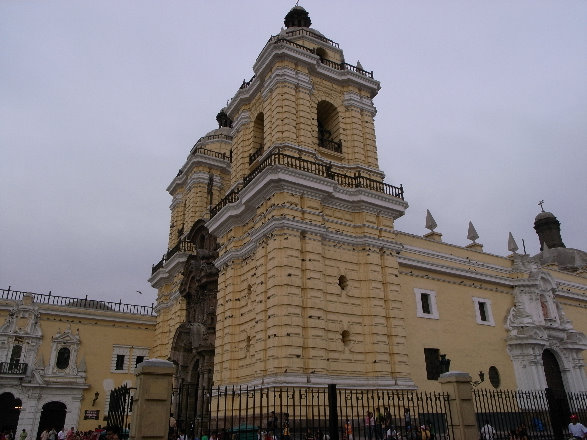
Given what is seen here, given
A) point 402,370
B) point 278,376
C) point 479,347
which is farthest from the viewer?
point 479,347

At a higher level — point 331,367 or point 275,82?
point 275,82

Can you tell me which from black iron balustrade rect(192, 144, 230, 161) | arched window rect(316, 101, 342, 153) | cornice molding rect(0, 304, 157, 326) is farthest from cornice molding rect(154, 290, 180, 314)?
arched window rect(316, 101, 342, 153)

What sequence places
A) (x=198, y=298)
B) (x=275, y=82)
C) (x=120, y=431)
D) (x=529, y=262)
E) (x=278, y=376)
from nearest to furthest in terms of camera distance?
(x=120, y=431)
(x=278, y=376)
(x=275, y=82)
(x=198, y=298)
(x=529, y=262)

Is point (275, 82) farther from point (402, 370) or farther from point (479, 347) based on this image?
point (479, 347)

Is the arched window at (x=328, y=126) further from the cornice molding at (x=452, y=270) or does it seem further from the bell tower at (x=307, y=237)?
the cornice molding at (x=452, y=270)

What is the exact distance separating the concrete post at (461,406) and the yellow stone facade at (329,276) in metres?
4.10

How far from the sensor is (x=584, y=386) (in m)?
24.6

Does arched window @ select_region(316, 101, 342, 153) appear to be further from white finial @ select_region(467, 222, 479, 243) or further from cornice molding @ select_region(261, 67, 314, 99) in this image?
white finial @ select_region(467, 222, 479, 243)

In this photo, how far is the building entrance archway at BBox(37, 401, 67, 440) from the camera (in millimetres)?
26141

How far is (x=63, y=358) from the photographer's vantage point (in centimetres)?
2762

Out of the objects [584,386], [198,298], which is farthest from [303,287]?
[584,386]

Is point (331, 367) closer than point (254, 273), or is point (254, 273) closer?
point (331, 367)

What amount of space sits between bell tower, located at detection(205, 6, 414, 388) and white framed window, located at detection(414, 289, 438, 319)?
7.67 ft

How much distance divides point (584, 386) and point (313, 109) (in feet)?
61.8
